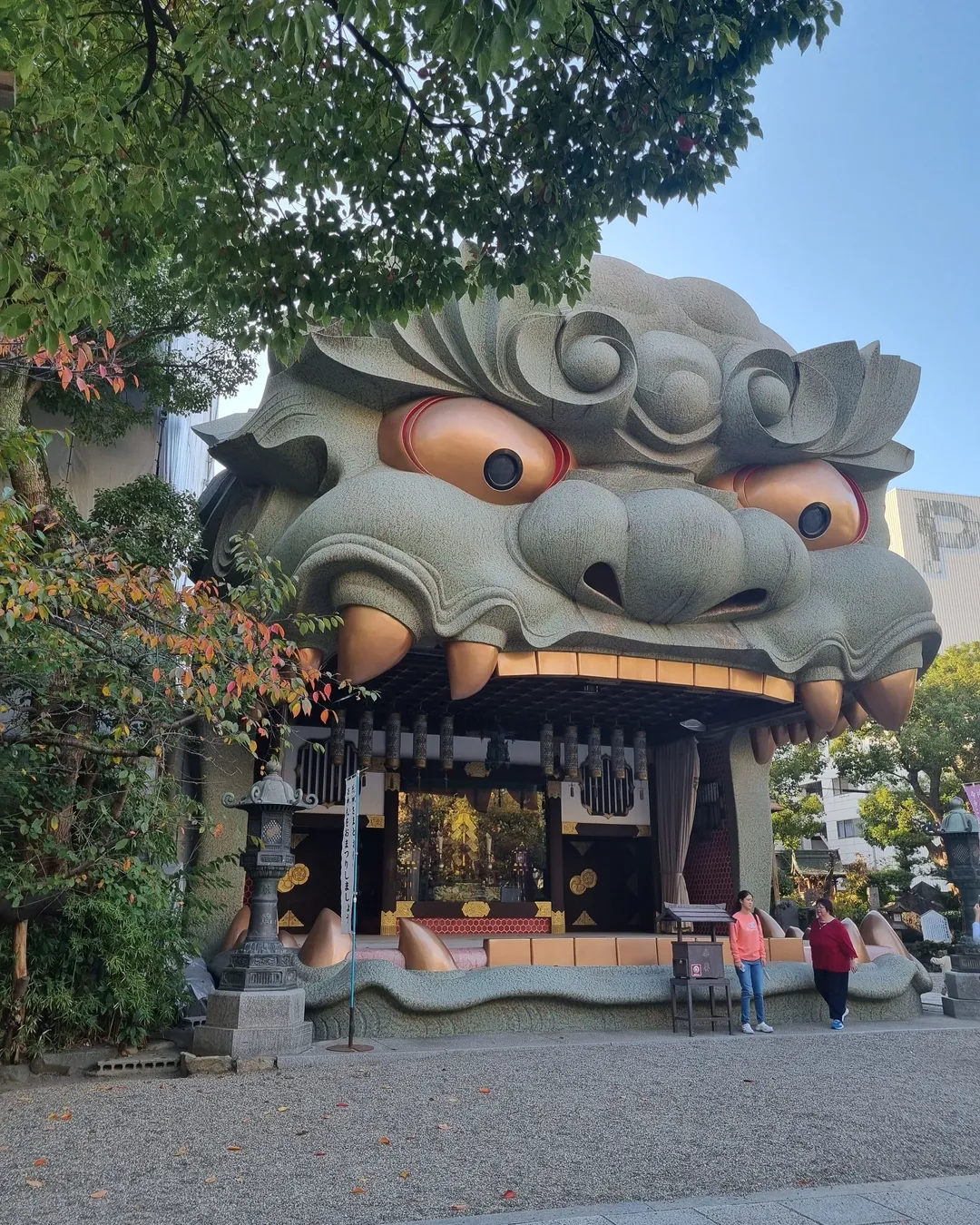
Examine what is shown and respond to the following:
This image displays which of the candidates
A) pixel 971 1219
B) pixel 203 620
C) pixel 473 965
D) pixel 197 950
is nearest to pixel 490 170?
pixel 203 620

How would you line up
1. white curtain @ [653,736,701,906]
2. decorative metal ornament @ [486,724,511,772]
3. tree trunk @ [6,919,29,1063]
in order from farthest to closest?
white curtain @ [653,736,701,906] → decorative metal ornament @ [486,724,511,772] → tree trunk @ [6,919,29,1063]

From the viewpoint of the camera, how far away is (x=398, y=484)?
33.4 ft

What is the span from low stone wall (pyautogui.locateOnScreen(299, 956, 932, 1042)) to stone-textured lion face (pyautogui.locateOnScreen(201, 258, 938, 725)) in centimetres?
319

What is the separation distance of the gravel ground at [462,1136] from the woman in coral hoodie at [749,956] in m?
1.66

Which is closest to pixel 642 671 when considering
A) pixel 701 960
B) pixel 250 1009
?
pixel 701 960

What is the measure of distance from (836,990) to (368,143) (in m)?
9.48

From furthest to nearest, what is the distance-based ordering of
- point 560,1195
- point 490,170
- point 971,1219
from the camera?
point 490,170 → point 560,1195 → point 971,1219

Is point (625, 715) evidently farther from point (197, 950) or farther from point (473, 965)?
point (197, 950)

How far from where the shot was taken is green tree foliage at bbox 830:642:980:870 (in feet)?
78.2

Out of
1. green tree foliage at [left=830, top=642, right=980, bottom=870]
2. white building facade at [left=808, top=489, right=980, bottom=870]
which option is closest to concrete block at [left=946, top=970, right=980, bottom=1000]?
green tree foliage at [left=830, top=642, right=980, bottom=870]

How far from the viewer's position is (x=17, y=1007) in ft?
25.0

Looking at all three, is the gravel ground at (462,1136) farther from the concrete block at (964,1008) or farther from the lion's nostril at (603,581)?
the lion's nostril at (603,581)

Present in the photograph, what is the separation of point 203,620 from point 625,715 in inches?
373

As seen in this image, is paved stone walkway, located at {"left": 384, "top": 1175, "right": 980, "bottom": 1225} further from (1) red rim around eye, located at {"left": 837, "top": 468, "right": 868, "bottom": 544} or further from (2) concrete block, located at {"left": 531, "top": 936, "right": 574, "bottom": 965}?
(1) red rim around eye, located at {"left": 837, "top": 468, "right": 868, "bottom": 544}
